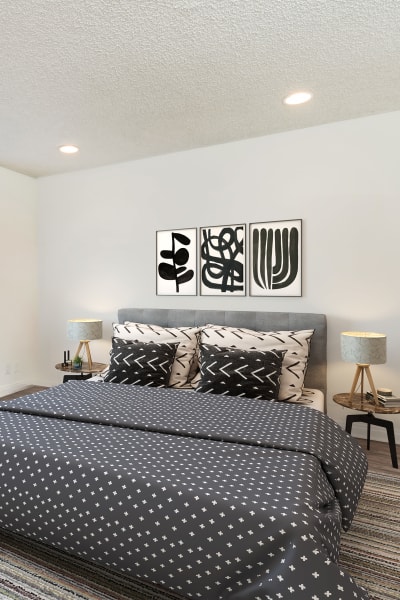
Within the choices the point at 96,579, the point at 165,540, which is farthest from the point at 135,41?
the point at 96,579

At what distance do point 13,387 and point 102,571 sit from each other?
10.8 ft

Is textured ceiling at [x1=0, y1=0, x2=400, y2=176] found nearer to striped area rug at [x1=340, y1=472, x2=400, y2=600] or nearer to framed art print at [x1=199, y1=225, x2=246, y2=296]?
framed art print at [x1=199, y1=225, x2=246, y2=296]

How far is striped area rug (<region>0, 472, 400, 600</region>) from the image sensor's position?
1.57 m

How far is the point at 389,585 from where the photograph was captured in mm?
1624

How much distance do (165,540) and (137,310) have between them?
276cm

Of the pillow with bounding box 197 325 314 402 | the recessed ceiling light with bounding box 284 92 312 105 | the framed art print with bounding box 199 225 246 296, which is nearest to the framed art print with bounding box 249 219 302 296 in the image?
the framed art print with bounding box 199 225 246 296

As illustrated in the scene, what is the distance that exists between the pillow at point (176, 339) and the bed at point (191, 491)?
0.82m

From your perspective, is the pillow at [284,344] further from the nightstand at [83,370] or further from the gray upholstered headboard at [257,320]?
the nightstand at [83,370]

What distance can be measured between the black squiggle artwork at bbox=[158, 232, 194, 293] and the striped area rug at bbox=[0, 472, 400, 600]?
8.18 ft

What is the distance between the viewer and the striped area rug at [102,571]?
5.16 ft

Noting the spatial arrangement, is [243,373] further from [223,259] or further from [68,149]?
[68,149]

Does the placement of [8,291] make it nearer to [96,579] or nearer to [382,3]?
[96,579]

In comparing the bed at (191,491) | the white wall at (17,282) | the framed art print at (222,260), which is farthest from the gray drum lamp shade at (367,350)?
the white wall at (17,282)

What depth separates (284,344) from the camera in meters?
3.05
